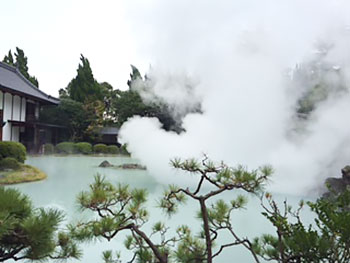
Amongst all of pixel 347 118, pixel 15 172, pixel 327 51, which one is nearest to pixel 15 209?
pixel 347 118

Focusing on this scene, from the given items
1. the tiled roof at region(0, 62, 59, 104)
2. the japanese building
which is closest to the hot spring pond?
the japanese building

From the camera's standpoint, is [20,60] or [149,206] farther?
[20,60]

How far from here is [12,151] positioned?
8.16 meters

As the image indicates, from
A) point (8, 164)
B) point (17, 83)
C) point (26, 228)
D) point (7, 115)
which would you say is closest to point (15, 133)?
point (7, 115)

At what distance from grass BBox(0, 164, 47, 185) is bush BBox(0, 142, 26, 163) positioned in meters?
0.61

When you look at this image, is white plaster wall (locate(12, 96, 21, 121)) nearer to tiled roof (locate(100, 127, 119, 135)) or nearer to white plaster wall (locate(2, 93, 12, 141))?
white plaster wall (locate(2, 93, 12, 141))

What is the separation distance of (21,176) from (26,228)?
6.66 m

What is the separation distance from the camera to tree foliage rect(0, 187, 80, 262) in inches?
A: 41.8

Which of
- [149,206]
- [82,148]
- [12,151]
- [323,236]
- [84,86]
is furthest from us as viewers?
[84,86]

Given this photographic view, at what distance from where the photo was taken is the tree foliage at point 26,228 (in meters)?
1.06

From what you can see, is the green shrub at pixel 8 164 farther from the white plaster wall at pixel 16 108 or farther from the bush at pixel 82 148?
the bush at pixel 82 148

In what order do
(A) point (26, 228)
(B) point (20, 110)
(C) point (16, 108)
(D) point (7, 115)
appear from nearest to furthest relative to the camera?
1. (A) point (26, 228)
2. (D) point (7, 115)
3. (C) point (16, 108)
4. (B) point (20, 110)

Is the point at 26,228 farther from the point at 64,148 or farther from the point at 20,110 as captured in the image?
the point at 64,148

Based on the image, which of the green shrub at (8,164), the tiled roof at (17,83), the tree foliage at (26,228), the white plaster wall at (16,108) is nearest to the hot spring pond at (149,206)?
the tree foliage at (26,228)
